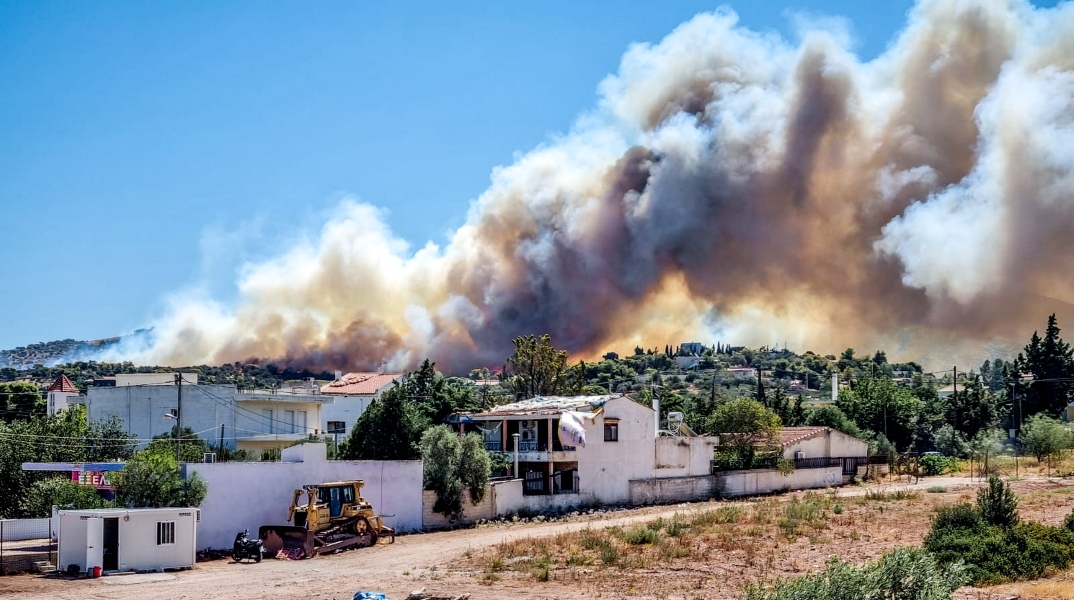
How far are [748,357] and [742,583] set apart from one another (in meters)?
171

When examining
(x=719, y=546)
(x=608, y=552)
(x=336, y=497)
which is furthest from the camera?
(x=336, y=497)

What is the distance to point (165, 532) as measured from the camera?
32281 mm

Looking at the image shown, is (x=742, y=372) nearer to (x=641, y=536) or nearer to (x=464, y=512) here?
(x=464, y=512)

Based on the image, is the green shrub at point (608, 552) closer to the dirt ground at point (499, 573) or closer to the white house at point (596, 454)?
the dirt ground at point (499, 573)

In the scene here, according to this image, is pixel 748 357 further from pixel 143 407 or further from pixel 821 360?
pixel 143 407

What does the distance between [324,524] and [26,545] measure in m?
10.1

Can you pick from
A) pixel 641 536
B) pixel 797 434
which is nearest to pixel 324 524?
pixel 641 536

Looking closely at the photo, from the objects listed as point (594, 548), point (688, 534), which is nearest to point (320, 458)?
point (594, 548)

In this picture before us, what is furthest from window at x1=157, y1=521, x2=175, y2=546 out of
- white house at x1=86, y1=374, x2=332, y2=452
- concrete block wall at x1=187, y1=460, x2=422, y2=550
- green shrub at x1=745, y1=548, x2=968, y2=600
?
white house at x1=86, y1=374, x2=332, y2=452

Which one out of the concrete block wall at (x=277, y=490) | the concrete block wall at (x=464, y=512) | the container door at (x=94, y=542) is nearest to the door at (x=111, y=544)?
the container door at (x=94, y=542)

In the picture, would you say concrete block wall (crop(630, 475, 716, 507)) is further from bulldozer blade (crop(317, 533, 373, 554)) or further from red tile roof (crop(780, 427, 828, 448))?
bulldozer blade (crop(317, 533, 373, 554))

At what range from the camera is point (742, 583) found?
27.5m

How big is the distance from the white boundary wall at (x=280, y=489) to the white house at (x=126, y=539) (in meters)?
3.36

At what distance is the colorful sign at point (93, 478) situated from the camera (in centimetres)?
3762
